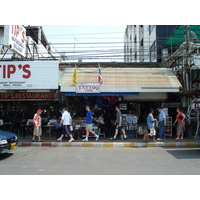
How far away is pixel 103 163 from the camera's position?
6.62m

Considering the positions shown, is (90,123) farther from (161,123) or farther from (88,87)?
(161,123)

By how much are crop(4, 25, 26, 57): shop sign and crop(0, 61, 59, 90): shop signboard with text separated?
2.87 feet

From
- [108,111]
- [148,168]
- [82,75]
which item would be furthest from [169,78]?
[148,168]

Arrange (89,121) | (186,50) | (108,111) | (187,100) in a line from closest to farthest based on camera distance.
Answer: (89,121) < (186,50) < (187,100) < (108,111)

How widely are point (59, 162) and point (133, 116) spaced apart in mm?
6614

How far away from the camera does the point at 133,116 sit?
12.4m

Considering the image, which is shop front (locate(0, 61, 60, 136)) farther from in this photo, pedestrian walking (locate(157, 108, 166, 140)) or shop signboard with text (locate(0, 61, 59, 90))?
pedestrian walking (locate(157, 108, 166, 140))

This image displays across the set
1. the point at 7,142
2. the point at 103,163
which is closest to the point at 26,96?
the point at 7,142

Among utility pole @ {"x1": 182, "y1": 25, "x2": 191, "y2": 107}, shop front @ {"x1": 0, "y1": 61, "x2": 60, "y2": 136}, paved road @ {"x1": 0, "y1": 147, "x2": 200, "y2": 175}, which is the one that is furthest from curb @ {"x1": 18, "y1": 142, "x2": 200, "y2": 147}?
shop front @ {"x1": 0, "y1": 61, "x2": 60, "y2": 136}

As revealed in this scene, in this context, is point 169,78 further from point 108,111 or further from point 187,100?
point 108,111

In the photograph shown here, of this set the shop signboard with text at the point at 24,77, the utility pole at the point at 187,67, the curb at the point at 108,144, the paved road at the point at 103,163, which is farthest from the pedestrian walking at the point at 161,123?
the shop signboard with text at the point at 24,77

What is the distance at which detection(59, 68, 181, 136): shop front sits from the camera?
36.5 feet

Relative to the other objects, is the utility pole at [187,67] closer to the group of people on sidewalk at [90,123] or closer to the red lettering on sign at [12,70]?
the group of people on sidewalk at [90,123]

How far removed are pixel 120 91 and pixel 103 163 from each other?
5246 mm
